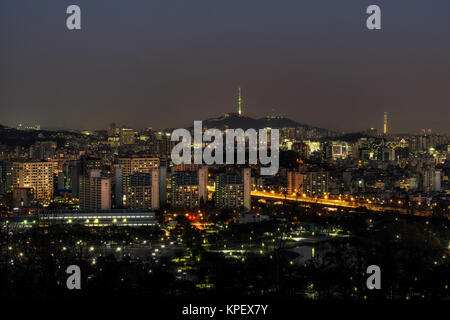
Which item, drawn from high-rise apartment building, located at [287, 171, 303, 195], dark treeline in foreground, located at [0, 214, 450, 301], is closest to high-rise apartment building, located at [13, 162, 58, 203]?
dark treeline in foreground, located at [0, 214, 450, 301]

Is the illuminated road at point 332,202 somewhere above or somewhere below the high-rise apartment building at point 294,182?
below

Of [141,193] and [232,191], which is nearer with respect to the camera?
[141,193]

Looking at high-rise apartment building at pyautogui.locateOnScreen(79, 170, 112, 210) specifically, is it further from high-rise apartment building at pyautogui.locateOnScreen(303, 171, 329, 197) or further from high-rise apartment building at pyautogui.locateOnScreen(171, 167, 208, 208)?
high-rise apartment building at pyautogui.locateOnScreen(303, 171, 329, 197)

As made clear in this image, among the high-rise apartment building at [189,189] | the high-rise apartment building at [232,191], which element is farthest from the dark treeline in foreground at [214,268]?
the high-rise apartment building at [232,191]

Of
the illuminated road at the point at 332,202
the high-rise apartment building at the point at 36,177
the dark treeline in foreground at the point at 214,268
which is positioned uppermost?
the high-rise apartment building at the point at 36,177

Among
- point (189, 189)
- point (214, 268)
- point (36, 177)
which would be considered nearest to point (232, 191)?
point (189, 189)

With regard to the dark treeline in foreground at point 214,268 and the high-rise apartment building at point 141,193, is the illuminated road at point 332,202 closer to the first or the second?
the high-rise apartment building at point 141,193

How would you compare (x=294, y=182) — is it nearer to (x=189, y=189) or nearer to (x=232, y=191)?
(x=232, y=191)

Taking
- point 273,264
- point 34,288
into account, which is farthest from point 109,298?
point 273,264

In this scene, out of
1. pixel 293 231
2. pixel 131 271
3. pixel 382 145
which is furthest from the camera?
pixel 382 145
